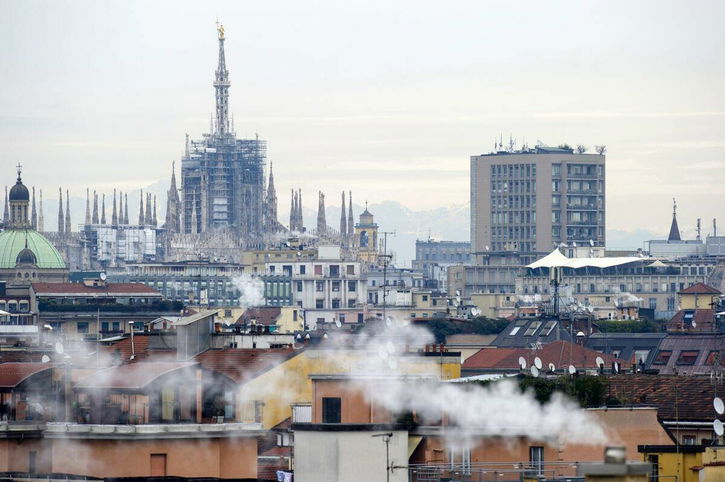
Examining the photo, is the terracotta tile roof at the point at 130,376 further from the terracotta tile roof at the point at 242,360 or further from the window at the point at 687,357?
the window at the point at 687,357

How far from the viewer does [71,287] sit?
17350 centimetres

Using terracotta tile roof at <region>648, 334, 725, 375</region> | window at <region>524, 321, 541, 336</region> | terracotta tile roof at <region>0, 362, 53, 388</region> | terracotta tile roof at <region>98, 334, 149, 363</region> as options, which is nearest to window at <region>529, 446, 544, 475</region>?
terracotta tile roof at <region>0, 362, 53, 388</region>

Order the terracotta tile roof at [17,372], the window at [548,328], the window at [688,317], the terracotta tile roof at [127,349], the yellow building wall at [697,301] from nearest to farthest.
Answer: the terracotta tile roof at [17,372] → the terracotta tile roof at [127,349] → the window at [548,328] → the window at [688,317] → the yellow building wall at [697,301]

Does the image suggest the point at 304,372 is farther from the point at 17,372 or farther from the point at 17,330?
the point at 17,330

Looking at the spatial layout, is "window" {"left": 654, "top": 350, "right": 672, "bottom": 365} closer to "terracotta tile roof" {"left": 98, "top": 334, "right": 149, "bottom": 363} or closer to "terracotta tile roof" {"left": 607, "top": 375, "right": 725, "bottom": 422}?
"terracotta tile roof" {"left": 98, "top": 334, "right": 149, "bottom": 363}

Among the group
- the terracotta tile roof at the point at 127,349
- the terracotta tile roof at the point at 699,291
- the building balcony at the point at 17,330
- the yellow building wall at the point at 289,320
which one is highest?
the terracotta tile roof at the point at 699,291

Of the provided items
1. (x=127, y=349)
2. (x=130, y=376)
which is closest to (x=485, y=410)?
(x=130, y=376)

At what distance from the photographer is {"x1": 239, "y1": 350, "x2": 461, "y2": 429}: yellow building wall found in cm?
4909

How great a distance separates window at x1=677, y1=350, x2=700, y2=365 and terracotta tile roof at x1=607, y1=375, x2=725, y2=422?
3591cm

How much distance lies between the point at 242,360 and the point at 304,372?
1.30 m

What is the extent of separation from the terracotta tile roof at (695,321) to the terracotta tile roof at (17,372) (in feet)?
198

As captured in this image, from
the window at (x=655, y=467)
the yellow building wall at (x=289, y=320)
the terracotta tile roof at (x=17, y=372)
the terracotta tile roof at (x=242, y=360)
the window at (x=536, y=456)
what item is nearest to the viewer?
the window at (x=655, y=467)

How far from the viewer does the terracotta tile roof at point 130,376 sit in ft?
138

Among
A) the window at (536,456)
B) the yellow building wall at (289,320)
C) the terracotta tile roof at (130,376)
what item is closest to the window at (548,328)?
the yellow building wall at (289,320)
